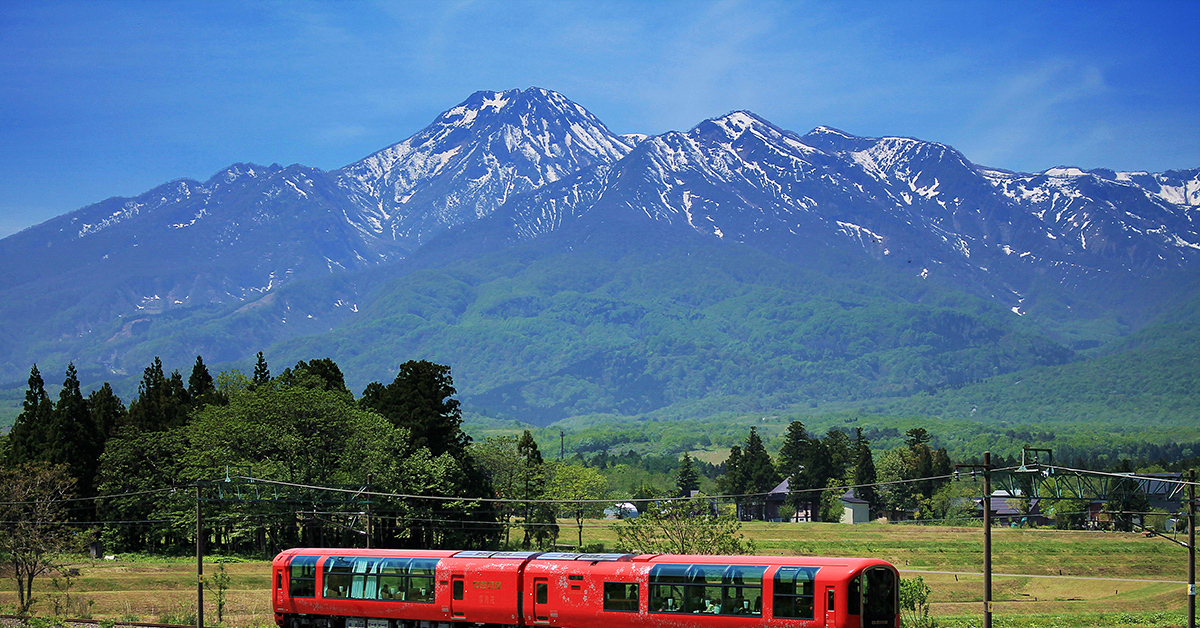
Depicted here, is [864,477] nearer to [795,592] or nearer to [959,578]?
[959,578]

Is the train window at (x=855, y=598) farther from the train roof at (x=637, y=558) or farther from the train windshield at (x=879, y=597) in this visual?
the train roof at (x=637, y=558)

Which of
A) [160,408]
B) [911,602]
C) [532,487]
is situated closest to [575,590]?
[911,602]

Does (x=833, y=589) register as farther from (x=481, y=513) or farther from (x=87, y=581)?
(x=481, y=513)

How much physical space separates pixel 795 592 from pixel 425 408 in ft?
164

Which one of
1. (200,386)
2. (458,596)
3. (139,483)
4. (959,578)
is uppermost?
(200,386)

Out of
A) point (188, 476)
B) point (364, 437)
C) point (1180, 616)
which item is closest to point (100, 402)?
point (188, 476)

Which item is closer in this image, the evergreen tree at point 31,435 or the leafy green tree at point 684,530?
the leafy green tree at point 684,530

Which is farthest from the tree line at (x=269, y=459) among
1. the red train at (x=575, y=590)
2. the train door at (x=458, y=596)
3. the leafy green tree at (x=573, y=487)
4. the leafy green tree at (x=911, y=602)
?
the leafy green tree at (x=911, y=602)

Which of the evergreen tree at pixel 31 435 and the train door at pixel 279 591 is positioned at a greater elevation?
the evergreen tree at pixel 31 435

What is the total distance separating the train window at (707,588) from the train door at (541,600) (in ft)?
15.5

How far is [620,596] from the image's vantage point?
4153 centimetres

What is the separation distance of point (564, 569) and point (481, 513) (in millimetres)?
43349

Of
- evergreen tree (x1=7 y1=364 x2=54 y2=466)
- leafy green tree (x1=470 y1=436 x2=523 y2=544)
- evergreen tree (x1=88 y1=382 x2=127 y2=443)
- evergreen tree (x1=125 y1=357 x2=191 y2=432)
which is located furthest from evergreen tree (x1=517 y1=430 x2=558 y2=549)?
evergreen tree (x1=7 y1=364 x2=54 y2=466)

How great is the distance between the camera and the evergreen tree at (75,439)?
83125 mm
